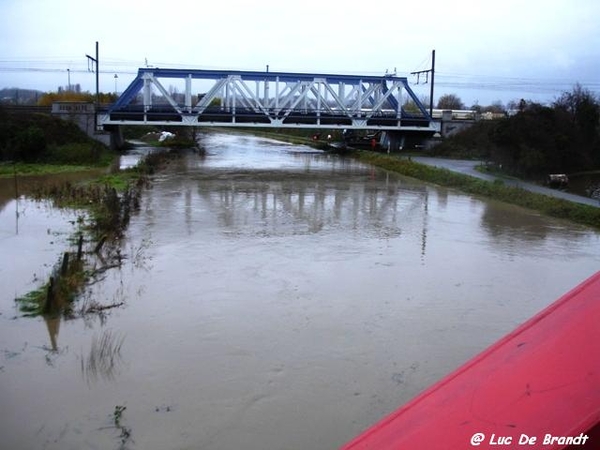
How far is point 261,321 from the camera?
842 cm

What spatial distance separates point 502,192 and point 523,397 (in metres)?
20.3

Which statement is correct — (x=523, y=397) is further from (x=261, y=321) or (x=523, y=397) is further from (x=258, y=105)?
(x=258, y=105)

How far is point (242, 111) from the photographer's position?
37062 millimetres

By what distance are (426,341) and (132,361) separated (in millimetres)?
3589

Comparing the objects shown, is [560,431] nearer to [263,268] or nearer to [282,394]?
[282,394]

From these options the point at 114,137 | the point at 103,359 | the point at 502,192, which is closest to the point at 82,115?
the point at 114,137

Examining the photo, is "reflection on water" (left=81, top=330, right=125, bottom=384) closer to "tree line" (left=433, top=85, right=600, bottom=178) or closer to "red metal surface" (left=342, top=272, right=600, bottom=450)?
"red metal surface" (left=342, top=272, right=600, bottom=450)

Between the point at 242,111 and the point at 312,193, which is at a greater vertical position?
the point at 242,111

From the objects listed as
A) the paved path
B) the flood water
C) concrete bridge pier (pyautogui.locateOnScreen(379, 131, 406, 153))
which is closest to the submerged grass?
the flood water

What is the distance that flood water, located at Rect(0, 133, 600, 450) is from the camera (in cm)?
580

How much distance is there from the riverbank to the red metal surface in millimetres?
15408

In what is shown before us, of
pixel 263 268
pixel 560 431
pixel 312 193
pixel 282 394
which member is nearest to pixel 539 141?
pixel 312 193

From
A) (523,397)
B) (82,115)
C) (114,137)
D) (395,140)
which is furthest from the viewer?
(395,140)

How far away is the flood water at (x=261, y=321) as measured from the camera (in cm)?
580
